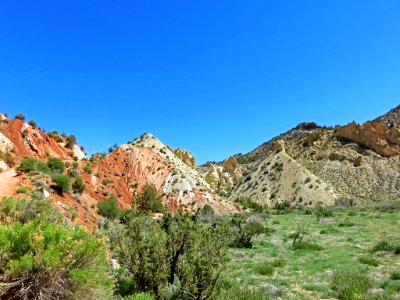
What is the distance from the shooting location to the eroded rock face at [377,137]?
60425 millimetres

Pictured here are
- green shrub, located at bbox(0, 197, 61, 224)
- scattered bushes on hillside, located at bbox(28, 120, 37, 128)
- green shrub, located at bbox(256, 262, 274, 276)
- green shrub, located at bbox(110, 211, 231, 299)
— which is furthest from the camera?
scattered bushes on hillside, located at bbox(28, 120, 37, 128)

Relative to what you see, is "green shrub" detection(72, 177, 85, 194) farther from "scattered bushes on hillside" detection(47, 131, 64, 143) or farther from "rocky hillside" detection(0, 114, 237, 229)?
"scattered bushes on hillside" detection(47, 131, 64, 143)

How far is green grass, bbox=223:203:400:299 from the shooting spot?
9773 millimetres

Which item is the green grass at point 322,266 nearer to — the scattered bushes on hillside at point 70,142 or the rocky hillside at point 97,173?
the rocky hillside at point 97,173

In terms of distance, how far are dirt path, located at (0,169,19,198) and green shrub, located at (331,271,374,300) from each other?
18.0 metres

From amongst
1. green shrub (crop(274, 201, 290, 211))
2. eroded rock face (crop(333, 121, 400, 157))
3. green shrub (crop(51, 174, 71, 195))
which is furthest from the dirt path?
eroded rock face (crop(333, 121, 400, 157))

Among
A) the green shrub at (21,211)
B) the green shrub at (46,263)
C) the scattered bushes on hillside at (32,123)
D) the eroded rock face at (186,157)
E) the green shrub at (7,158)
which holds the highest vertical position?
the scattered bushes on hillside at (32,123)

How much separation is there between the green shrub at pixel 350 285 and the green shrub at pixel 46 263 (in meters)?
6.86

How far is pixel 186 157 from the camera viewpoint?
6919cm

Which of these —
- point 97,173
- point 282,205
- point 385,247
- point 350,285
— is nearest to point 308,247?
point 385,247

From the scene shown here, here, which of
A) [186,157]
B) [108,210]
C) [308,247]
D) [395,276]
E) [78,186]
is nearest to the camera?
[395,276]

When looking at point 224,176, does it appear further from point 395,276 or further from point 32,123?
point 395,276

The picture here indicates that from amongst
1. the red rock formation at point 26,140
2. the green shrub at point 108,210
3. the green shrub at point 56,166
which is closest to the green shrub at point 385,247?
the green shrub at point 108,210

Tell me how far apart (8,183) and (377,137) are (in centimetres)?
6186
